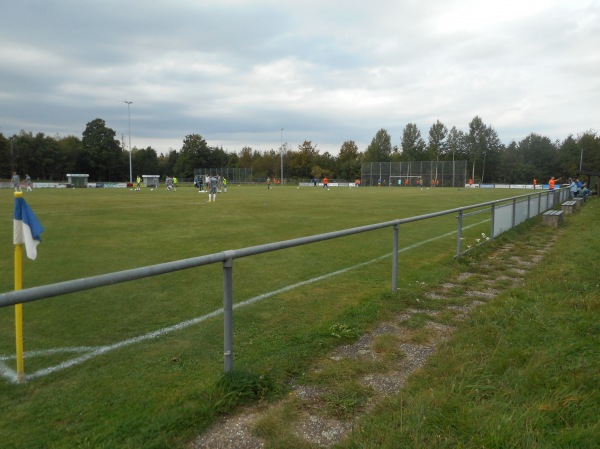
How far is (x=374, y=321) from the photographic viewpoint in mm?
5117

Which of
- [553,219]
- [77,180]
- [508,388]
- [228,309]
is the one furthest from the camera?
[77,180]

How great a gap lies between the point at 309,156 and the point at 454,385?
105969 millimetres

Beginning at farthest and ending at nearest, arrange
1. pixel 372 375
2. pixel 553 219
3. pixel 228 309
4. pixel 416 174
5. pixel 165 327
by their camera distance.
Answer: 1. pixel 416 174
2. pixel 553 219
3. pixel 165 327
4. pixel 372 375
5. pixel 228 309

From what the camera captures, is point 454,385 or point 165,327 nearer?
point 454,385

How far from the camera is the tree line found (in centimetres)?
8812

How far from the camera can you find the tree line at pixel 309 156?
8812 centimetres

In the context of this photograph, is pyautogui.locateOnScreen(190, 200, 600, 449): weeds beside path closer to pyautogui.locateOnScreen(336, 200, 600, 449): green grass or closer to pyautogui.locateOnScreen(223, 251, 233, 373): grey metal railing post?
pyautogui.locateOnScreen(336, 200, 600, 449): green grass

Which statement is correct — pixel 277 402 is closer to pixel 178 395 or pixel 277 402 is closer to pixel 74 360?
pixel 178 395

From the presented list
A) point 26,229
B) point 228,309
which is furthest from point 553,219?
point 26,229

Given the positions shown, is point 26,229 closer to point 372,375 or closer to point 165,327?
point 165,327

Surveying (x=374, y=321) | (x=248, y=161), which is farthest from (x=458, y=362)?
(x=248, y=161)

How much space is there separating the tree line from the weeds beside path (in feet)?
310

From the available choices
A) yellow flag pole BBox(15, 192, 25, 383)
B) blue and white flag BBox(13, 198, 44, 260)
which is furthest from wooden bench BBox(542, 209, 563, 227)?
yellow flag pole BBox(15, 192, 25, 383)

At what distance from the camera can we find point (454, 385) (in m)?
3.32
